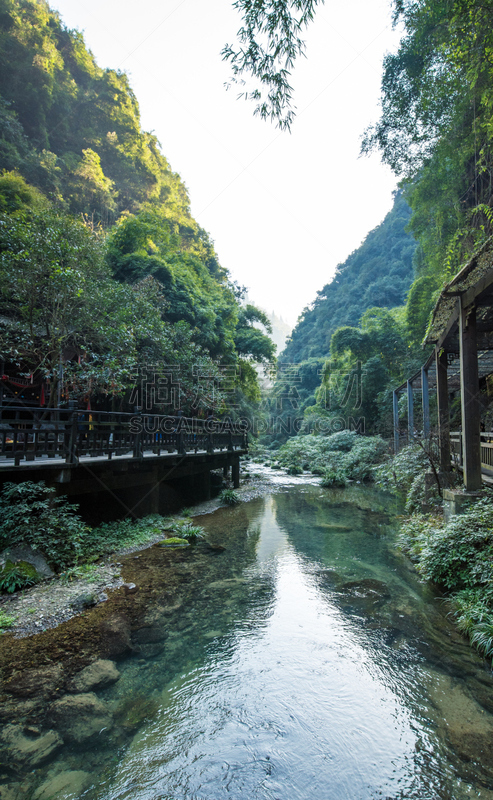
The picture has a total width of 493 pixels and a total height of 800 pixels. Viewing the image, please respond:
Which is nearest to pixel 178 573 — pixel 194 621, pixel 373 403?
pixel 194 621

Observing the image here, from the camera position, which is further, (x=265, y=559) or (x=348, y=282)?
(x=348, y=282)

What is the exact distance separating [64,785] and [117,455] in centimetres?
630

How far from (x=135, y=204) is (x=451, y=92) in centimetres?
2820

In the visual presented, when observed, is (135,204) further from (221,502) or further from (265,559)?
(265,559)

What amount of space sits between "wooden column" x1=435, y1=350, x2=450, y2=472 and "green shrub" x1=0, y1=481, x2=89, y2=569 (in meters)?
7.37

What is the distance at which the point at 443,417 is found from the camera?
8.45 m

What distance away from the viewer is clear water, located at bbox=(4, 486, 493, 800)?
9.39 ft

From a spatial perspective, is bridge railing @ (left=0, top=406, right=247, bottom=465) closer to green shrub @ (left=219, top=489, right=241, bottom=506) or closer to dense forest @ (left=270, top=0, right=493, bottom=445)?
green shrub @ (left=219, top=489, right=241, bottom=506)

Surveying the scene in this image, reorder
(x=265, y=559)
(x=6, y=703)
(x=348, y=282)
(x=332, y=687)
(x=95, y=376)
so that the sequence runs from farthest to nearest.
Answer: (x=348, y=282), (x=95, y=376), (x=265, y=559), (x=332, y=687), (x=6, y=703)

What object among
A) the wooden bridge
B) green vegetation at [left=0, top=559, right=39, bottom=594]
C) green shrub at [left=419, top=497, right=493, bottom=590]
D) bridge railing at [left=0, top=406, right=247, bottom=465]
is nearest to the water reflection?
green shrub at [left=419, top=497, right=493, bottom=590]

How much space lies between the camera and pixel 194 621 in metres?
5.18

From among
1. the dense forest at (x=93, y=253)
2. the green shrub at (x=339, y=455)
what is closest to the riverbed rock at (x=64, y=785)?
the dense forest at (x=93, y=253)

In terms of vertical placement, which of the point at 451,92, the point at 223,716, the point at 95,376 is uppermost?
the point at 451,92

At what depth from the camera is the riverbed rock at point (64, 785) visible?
2.68 metres
